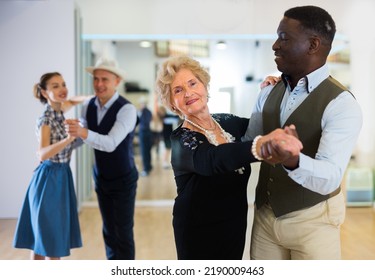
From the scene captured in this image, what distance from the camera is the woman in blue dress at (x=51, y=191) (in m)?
1.51

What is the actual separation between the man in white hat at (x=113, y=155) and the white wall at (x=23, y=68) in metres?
0.31

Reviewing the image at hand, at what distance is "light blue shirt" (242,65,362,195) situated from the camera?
0.88 metres

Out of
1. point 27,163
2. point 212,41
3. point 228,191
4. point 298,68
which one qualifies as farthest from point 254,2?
point 27,163

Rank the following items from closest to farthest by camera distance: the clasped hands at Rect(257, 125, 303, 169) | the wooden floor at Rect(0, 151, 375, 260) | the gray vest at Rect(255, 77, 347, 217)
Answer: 1. the clasped hands at Rect(257, 125, 303, 169)
2. the gray vest at Rect(255, 77, 347, 217)
3. the wooden floor at Rect(0, 151, 375, 260)

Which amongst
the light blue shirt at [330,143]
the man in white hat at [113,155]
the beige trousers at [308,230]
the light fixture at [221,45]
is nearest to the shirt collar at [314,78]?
the light blue shirt at [330,143]

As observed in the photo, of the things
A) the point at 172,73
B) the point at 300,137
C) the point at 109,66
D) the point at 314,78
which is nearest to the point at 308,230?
the point at 300,137

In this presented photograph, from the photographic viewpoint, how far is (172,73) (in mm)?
1084

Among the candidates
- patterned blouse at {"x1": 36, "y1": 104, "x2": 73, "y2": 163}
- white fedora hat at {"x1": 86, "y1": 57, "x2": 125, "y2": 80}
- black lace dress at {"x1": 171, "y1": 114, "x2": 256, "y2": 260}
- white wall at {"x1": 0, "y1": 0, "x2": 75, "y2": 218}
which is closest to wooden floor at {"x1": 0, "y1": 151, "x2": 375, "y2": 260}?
black lace dress at {"x1": 171, "y1": 114, "x2": 256, "y2": 260}

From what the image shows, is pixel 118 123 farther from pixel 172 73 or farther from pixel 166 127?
pixel 172 73

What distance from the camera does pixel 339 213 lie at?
3.40 feet

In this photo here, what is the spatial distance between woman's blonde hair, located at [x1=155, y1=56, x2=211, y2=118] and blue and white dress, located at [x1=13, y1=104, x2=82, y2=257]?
0.57 m

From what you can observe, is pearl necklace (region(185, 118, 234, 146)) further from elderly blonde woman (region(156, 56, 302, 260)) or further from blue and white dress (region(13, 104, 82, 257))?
blue and white dress (region(13, 104, 82, 257))
